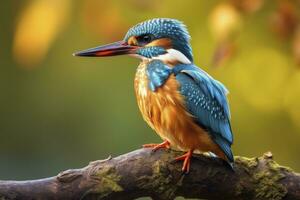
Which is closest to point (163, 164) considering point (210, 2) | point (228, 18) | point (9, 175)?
point (228, 18)

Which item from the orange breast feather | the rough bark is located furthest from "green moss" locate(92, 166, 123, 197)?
the orange breast feather

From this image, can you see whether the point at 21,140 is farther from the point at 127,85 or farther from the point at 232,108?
the point at 232,108

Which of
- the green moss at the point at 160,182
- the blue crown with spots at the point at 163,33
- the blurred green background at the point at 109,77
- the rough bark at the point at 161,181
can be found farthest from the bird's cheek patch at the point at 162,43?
the green moss at the point at 160,182

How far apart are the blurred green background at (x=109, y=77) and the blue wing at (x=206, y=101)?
80 millimetres

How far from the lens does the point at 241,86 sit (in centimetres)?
485

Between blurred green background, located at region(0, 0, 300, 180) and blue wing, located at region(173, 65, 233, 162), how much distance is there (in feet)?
0.26

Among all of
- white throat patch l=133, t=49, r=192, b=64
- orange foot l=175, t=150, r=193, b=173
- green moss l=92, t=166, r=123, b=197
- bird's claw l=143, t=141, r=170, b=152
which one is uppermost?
white throat patch l=133, t=49, r=192, b=64

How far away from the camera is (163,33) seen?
371 cm

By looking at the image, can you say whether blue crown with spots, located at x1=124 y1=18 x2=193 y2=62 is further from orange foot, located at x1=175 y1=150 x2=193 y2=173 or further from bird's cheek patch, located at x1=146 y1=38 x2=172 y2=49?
orange foot, located at x1=175 y1=150 x2=193 y2=173

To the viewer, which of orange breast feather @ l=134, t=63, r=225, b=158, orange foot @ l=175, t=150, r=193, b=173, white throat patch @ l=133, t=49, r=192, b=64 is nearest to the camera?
orange foot @ l=175, t=150, r=193, b=173

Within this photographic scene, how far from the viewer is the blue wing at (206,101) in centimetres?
352

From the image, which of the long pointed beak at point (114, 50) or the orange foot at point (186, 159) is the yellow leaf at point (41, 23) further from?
the orange foot at point (186, 159)

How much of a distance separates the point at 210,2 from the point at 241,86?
1.42 ft

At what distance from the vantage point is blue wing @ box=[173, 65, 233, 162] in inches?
139
